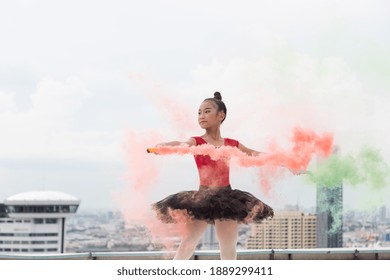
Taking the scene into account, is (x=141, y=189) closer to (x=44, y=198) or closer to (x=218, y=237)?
(x=218, y=237)

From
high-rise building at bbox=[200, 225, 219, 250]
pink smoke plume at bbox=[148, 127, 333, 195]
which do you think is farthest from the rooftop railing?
pink smoke plume at bbox=[148, 127, 333, 195]

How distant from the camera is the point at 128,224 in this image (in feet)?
10.2

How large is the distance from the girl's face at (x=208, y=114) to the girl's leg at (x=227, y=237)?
447 millimetres

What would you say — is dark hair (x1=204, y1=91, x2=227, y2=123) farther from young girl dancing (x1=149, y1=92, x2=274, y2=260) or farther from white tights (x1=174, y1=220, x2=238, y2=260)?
white tights (x1=174, y1=220, x2=238, y2=260)

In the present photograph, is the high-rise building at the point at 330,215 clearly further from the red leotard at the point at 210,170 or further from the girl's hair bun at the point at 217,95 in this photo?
the girl's hair bun at the point at 217,95

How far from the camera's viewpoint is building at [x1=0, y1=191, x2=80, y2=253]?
29.9 feet

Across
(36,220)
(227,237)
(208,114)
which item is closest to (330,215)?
(227,237)

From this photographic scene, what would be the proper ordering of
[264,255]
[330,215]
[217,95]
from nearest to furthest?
[217,95] < [330,215] < [264,255]

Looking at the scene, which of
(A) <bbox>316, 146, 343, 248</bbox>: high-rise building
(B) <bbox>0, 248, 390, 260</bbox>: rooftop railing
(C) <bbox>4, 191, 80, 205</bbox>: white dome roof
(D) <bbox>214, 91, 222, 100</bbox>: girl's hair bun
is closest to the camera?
(D) <bbox>214, 91, 222, 100</bbox>: girl's hair bun

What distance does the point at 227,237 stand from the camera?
9.48ft

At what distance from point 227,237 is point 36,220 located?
753cm

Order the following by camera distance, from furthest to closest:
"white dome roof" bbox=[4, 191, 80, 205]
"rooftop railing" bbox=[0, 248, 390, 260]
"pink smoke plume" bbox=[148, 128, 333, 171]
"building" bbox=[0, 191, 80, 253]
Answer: "building" bbox=[0, 191, 80, 253]
"white dome roof" bbox=[4, 191, 80, 205]
"rooftop railing" bbox=[0, 248, 390, 260]
"pink smoke plume" bbox=[148, 128, 333, 171]
